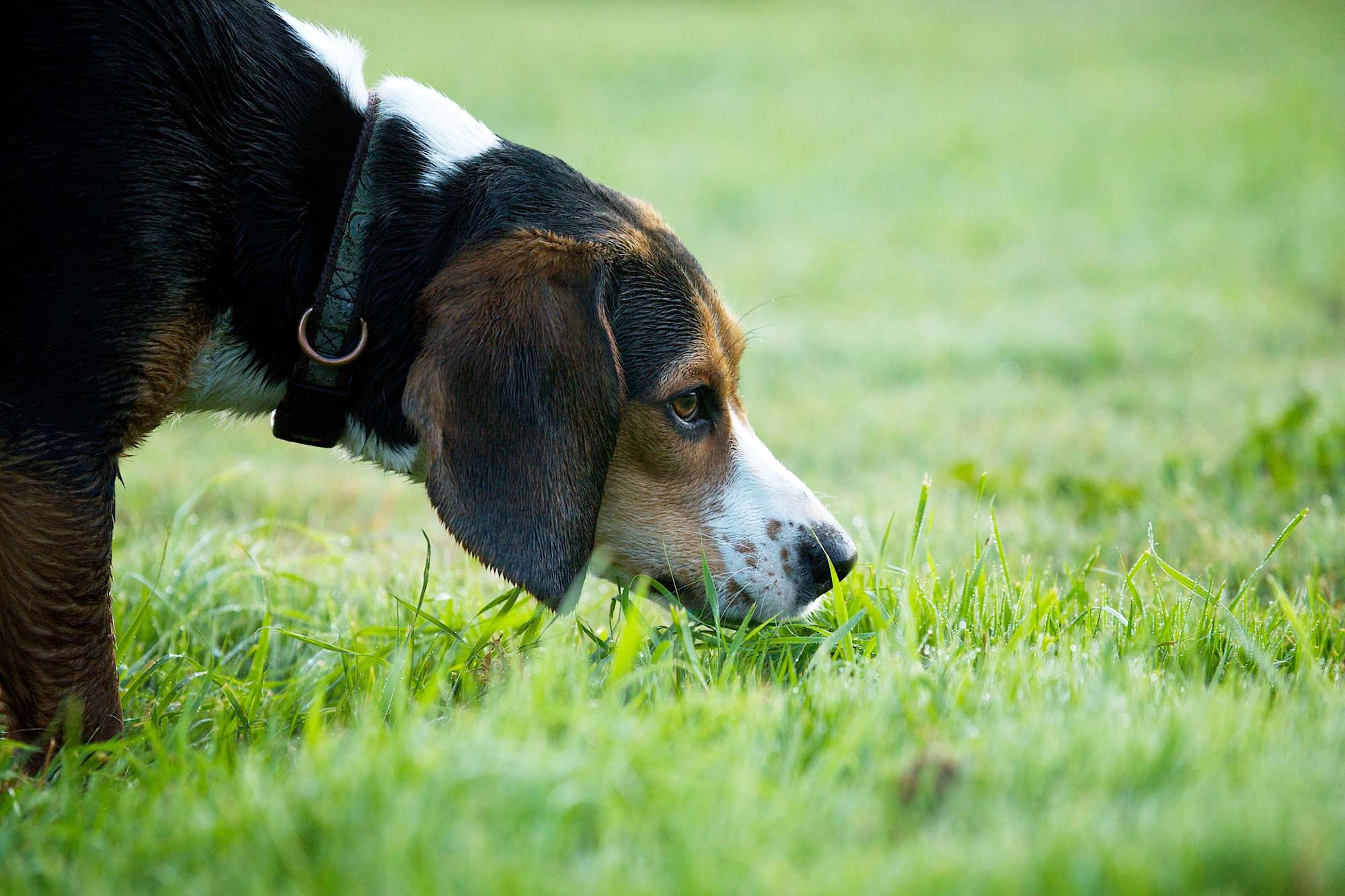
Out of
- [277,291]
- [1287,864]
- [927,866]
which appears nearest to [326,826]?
[927,866]

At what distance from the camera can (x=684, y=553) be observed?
3049 mm

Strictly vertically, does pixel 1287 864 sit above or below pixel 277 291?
below

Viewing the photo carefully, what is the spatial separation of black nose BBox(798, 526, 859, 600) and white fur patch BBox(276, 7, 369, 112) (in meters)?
1.75

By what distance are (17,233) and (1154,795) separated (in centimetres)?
266

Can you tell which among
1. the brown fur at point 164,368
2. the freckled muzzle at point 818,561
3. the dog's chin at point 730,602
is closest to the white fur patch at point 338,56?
the brown fur at point 164,368

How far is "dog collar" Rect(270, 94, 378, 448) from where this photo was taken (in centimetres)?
287

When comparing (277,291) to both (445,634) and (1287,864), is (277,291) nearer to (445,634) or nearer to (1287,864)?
(445,634)

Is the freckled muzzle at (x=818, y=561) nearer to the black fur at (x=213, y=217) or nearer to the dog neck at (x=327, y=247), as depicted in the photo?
the black fur at (x=213, y=217)

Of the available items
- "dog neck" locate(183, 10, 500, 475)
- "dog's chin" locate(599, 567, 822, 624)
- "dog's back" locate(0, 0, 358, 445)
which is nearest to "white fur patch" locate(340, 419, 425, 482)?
"dog neck" locate(183, 10, 500, 475)

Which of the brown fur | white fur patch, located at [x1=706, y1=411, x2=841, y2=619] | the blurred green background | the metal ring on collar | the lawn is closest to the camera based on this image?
the lawn

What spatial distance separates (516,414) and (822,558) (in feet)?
3.03

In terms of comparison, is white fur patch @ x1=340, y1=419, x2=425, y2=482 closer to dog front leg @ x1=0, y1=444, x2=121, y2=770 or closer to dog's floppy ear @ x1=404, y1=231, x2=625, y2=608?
dog's floppy ear @ x1=404, y1=231, x2=625, y2=608

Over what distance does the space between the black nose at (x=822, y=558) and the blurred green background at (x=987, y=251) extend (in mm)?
621

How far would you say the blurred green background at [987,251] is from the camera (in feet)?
16.3
